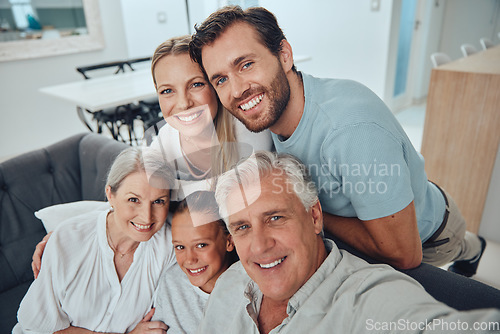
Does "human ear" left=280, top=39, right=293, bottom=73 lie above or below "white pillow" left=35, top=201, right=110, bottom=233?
above

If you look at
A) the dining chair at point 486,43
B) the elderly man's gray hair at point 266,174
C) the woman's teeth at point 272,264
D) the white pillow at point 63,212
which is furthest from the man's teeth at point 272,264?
the dining chair at point 486,43

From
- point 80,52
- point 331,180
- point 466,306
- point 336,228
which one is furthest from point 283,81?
point 80,52

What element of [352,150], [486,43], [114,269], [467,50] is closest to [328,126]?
[352,150]

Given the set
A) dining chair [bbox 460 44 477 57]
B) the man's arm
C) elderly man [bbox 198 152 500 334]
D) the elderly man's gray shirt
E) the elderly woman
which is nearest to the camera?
the elderly man's gray shirt

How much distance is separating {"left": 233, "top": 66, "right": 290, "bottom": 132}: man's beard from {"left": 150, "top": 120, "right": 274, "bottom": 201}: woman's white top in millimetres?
50

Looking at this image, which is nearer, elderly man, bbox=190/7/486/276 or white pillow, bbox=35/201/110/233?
elderly man, bbox=190/7/486/276

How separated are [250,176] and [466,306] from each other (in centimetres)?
46

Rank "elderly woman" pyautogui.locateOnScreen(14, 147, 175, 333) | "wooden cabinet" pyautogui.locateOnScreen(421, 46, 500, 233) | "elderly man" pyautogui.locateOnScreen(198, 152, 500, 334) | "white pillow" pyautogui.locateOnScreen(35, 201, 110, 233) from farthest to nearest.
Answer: "wooden cabinet" pyautogui.locateOnScreen(421, 46, 500, 233)
"white pillow" pyautogui.locateOnScreen(35, 201, 110, 233)
"elderly woman" pyautogui.locateOnScreen(14, 147, 175, 333)
"elderly man" pyautogui.locateOnScreen(198, 152, 500, 334)

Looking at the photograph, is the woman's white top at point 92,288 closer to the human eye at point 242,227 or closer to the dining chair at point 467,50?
the human eye at point 242,227

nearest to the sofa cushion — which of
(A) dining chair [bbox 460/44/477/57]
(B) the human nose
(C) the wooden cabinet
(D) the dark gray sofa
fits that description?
(D) the dark gray sofa

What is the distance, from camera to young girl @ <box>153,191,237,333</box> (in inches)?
31.7

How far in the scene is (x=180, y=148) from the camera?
0.77m

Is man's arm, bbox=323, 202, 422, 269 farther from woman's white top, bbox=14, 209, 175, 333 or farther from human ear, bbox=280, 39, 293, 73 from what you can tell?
woman's white top, bbox=14, 209, 175, 333

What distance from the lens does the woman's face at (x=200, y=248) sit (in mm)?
811
